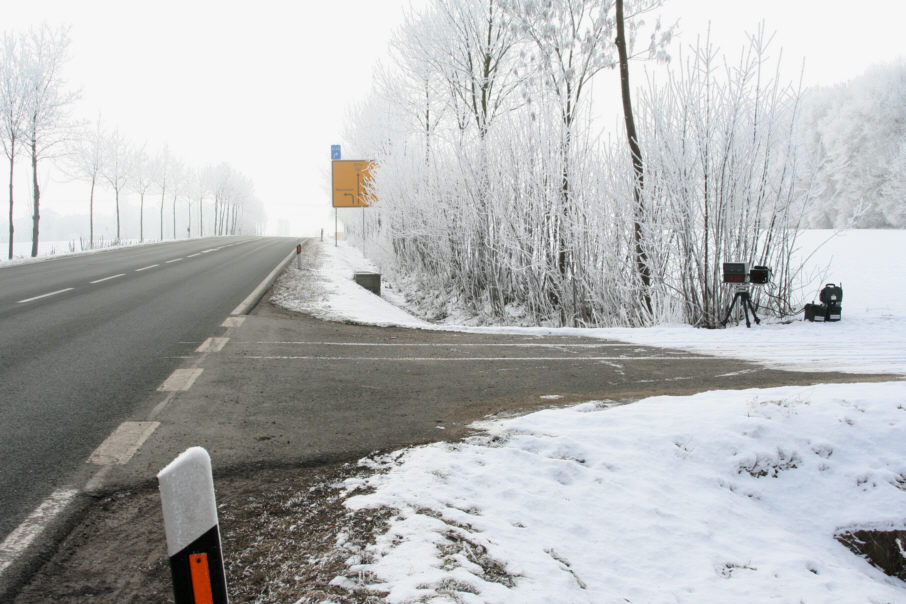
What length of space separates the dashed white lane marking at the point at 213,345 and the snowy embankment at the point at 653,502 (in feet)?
12.2

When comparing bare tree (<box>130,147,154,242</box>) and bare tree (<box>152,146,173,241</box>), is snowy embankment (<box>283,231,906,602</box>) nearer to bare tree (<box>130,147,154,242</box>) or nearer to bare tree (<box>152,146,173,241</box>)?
bare tree (<box>130,147,154,242</box>)

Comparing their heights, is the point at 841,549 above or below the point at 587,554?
below

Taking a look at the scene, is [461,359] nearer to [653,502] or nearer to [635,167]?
[653,502]

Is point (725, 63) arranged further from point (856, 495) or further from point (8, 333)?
point (8, 333)

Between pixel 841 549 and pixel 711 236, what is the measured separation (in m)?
6.83

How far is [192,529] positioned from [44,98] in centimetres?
3109

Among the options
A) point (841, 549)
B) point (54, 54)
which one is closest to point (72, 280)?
point (841, 549)

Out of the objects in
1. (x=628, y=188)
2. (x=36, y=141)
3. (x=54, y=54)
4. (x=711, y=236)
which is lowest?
(x=711, y=236)

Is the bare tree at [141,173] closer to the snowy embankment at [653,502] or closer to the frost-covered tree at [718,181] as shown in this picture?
the frost-covered tree at [718,181]

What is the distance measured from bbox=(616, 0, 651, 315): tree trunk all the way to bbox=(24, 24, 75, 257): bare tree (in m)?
25.2

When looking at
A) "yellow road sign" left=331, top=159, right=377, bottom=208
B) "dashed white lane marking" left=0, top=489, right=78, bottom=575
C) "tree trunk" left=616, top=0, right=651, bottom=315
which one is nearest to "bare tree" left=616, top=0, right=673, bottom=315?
"tree trunk" left=616, top=0, right=651, bottom=315

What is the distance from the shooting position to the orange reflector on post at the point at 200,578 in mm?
1535

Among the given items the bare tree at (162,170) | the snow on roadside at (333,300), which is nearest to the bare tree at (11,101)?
the snow on roadside at (333,300)

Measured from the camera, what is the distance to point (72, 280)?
508 inches
